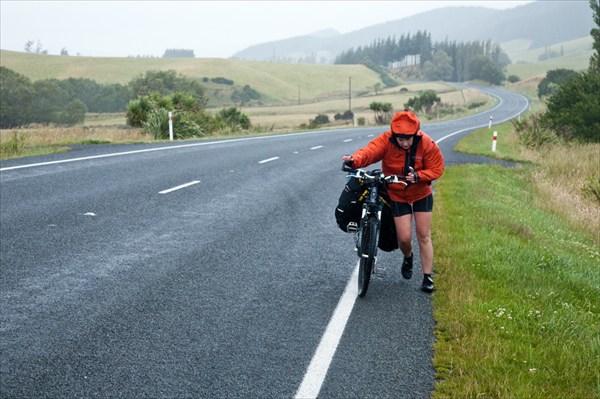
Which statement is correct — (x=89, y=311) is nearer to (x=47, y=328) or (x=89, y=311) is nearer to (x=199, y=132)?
(x=47, y=328)

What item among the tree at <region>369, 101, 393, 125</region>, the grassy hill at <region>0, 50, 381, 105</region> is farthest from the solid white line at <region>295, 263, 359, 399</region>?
the grassy hill at <region>0, 50, 381, 105</region>

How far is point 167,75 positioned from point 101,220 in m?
87.0

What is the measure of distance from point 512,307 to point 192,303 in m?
2.90

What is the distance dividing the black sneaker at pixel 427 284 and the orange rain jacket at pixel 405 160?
31.5 inches

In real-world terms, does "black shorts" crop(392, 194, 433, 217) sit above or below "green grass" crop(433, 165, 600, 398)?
above

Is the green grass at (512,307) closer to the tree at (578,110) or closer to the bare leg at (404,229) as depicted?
the bare leg at (404,229)

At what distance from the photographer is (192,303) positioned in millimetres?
5250

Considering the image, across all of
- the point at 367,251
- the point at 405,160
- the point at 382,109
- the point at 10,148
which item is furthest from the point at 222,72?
the point at 367,251

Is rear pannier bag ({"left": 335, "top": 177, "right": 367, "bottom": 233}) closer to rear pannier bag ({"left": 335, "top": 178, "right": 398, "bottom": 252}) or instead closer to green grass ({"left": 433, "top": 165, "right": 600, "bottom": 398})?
rear pannier bag ({"left": 335, "top": 178, "right": 398, "bottom": 252})

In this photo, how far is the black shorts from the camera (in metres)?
5.84

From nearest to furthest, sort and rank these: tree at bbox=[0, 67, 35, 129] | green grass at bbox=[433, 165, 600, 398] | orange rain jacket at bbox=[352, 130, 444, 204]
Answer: green grass at bbox=[433, 165, 600, 398] → orange rain jacket at bbox=[352, 130, 444, 204] → tree at bbox=[0, 67, 35, 129]

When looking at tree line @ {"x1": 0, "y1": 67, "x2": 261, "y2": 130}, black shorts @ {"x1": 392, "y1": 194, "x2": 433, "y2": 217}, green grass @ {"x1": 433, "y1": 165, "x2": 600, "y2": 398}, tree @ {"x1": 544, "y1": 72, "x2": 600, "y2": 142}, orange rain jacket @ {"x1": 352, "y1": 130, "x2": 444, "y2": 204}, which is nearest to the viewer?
green grass @ {"x1": 433, "y1": 165, "x2": 600, "y2": 398}

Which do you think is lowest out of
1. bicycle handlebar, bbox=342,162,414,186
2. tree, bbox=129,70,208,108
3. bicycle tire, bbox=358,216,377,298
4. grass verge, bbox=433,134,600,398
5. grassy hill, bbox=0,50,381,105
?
grass verge, bbox=433,134,600,398

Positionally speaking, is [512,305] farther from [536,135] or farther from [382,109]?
[382,109]
